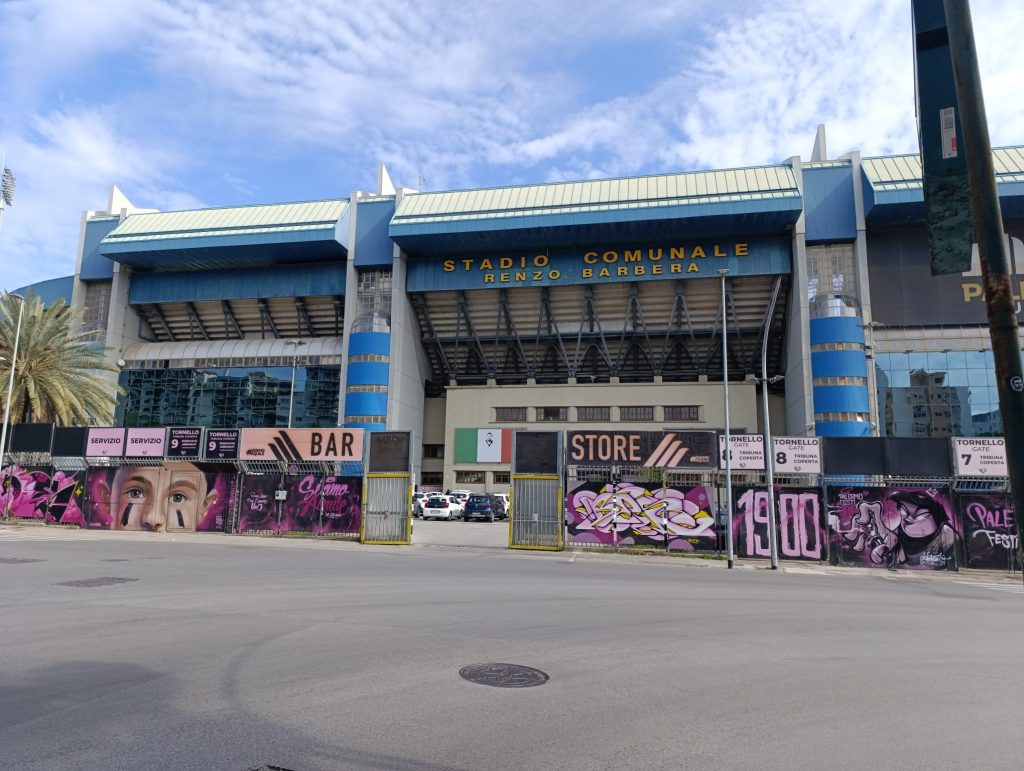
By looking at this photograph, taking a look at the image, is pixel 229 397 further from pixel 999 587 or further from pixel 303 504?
pixel 999 587

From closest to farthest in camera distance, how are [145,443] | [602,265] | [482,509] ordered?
1. [145,443]
2. [482,509]
3. [602,265]

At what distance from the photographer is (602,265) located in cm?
4562

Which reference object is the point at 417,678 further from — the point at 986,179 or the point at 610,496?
the point at 610,496

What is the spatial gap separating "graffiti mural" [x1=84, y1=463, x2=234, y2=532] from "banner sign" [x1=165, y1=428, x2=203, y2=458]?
1.98ft

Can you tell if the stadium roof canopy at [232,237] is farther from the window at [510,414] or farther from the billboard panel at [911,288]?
the billboard panel at [911,288]

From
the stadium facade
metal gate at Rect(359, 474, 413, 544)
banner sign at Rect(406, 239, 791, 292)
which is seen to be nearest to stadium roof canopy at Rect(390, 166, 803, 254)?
the stadium facade

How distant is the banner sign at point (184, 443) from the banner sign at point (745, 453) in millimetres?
21001

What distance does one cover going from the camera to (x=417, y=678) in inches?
245

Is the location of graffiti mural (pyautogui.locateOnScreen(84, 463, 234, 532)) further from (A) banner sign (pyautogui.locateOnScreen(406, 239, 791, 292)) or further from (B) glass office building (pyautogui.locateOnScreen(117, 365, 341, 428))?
(A) banner sign (pyautogui.locateOnScreen(406, 239, 791, 292))

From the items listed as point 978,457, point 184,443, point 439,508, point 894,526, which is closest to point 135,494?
point 184,443

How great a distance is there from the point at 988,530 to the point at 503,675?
2185cm

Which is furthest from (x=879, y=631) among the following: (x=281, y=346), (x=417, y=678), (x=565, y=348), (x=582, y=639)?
(x=281, y=346)

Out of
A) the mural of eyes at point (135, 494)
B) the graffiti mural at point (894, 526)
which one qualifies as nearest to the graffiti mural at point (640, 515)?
the graffiti mural at point (894, 526)

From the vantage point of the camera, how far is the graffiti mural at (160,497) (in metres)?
28.2
